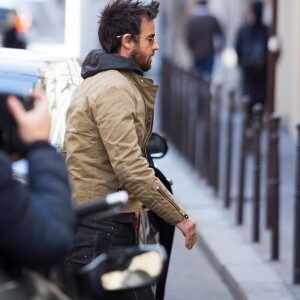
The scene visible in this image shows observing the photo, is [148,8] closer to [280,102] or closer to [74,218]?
[74,218]

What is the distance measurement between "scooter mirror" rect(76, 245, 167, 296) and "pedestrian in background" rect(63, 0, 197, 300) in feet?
4.59

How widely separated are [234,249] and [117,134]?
14.1 ft

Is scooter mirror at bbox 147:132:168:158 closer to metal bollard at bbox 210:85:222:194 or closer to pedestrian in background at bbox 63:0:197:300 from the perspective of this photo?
pedestrian in background at bbox 63:0:197:300

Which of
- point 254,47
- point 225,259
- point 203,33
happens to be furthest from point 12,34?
point 225,259

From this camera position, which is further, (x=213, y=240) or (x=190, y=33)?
(x=190, y=33)

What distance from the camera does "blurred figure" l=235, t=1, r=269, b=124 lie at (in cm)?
1585

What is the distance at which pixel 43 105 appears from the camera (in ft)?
10.5

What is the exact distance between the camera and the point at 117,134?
189 inches

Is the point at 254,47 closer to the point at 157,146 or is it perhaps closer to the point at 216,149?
the point at 216,149

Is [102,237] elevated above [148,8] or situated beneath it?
situated beneath

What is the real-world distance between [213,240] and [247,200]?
2129 mm

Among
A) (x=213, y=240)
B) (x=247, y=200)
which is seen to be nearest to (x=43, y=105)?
(x=213, y=240)

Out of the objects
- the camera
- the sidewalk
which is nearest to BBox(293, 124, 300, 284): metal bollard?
the sidewalk

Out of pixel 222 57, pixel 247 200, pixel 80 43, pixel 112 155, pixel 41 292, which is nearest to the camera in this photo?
pixel 41 292
